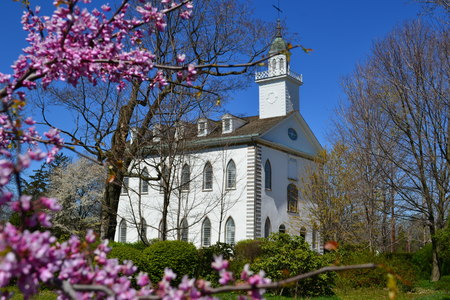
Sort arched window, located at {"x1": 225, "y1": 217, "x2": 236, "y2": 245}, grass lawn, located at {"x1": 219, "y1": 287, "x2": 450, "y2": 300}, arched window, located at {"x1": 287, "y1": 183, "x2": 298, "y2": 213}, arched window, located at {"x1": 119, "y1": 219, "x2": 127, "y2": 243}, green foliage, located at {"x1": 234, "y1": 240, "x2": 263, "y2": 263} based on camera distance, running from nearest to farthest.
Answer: grass lawn, located at {"x1": 219, "y1": 287, "x2": 450, "y2": 300} < green foliage, located at {"x1": 234, "y1": 240, "x2": 263, "y2": 263} < arched window, located at {"x1": 225, "y1": 217, "x2": 236, "y2": 245} < arched window, located at {"x1": 287, "y1": 183, "x2": 298, "y2": 213} < arched window, located at {"x1": 119, "y1": 219, "x2": 127, "y2": 243}

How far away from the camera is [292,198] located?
30469mm

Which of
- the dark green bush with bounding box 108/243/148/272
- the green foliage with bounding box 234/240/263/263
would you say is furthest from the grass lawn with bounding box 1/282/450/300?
the green foliage with bounding box 234/240/263/263

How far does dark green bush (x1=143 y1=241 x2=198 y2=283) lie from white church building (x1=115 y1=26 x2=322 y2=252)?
35.6 feet

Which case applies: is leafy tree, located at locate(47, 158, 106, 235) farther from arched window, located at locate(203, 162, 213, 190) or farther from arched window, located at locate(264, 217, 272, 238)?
arched window, located at locate(264, 217, 272, 238)

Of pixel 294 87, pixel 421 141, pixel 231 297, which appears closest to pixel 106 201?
pixel 231 297

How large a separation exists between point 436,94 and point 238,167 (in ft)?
48.6

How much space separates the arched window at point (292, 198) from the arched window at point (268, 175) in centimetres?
220

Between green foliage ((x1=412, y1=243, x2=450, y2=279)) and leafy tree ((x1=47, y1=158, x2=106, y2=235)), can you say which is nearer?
green foliage ((x1=412, y1=243, x2=450, y2=279))

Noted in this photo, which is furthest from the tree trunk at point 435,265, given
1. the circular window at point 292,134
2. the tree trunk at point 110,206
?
the tree trunk at point 110,206

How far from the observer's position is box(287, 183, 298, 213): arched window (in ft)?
98.6

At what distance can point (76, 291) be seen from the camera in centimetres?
246

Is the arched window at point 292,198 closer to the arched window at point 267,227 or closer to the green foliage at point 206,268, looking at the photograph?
the arched window at point 267,227

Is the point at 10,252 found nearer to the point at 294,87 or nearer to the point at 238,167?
the point at 238,167

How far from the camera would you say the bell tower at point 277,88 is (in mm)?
32156
